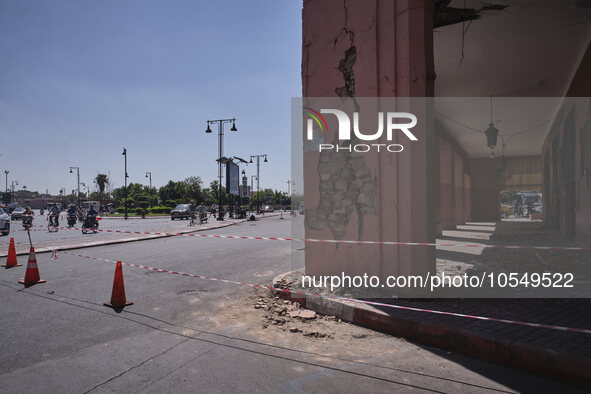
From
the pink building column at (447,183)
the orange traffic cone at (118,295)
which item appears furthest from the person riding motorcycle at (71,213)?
the pink building column at (447,183)

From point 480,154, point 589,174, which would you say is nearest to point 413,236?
point 589,174

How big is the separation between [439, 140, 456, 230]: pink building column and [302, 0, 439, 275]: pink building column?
39.4 feet

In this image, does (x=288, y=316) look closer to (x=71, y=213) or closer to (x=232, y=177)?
(x=71, y=213)

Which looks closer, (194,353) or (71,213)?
(194,353)

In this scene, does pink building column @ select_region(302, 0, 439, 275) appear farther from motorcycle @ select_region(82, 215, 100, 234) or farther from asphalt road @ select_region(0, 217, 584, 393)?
motorcycle @ select_region(82, 215, 100, 234)

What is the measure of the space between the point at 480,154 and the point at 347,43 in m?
21.6

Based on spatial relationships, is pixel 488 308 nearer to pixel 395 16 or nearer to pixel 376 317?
pixel 376 317

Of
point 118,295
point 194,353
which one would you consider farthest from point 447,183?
point 194,353

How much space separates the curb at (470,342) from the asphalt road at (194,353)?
0.14 metres

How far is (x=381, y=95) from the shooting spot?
5543 millimetres

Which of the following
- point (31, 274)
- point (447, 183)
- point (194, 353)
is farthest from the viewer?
point (447, 183)

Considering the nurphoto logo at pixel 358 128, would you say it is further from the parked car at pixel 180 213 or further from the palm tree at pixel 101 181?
the palm tree at pixel 101 181

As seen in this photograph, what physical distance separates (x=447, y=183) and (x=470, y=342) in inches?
605

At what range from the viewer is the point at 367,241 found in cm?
562
